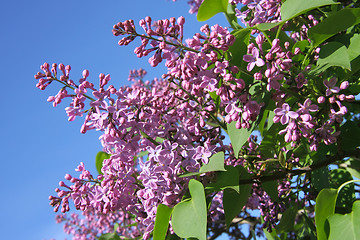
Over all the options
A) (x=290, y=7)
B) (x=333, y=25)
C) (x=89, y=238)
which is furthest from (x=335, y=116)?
(x=89, y=238)

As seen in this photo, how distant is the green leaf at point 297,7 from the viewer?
4.37ft

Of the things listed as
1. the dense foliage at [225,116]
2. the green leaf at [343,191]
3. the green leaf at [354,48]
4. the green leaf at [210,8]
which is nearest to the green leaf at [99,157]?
the dense foliage at [225,116]

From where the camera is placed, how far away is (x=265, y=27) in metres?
1.43

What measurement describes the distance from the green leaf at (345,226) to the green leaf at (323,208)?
5 cm

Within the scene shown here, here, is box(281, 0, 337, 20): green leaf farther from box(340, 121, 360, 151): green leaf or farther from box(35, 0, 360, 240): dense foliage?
Result: box(340, 121, 360, 151): green leaf

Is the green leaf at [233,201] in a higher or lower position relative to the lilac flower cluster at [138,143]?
lower

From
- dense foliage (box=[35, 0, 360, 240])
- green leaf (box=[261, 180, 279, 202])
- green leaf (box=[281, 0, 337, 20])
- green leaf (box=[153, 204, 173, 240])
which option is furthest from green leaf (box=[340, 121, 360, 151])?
green leaf (box=[153, 204, 173, 240])

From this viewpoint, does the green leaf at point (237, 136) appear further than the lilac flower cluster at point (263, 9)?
No

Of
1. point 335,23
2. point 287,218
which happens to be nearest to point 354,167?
point 287,218

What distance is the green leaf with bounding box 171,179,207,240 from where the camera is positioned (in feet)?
4.81

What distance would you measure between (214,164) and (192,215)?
0.21 metres

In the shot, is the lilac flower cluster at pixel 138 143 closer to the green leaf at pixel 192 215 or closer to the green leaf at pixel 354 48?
the green leaf at pixel 192 215

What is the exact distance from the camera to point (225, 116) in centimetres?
167

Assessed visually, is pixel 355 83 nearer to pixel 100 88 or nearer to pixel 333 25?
pixel 333 25
